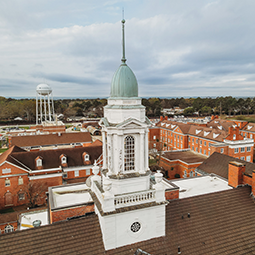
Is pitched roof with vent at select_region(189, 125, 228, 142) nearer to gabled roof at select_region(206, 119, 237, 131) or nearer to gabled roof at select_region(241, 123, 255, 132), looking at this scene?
gabled roof at select_region(206, 119, 237, 131)

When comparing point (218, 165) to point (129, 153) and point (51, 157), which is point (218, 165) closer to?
point (129, 153)

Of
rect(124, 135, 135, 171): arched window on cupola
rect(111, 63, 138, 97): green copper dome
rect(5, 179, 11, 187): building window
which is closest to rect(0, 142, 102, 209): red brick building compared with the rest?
rect(5, 179, 11, 187): building window

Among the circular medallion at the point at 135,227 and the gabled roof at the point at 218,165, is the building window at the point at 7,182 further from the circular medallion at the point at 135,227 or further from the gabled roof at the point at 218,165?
the gabled roof at the point at 218,165

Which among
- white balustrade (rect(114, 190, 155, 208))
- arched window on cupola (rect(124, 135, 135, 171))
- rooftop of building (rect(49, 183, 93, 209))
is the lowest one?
rooftop of building (rect(49, 183, 93, 209))

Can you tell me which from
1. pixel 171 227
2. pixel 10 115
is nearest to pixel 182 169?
pixel 171 227

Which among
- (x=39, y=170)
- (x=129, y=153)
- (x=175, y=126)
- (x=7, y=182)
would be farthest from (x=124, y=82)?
(x=175, y=126)

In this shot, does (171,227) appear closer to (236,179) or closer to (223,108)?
(236,179)
